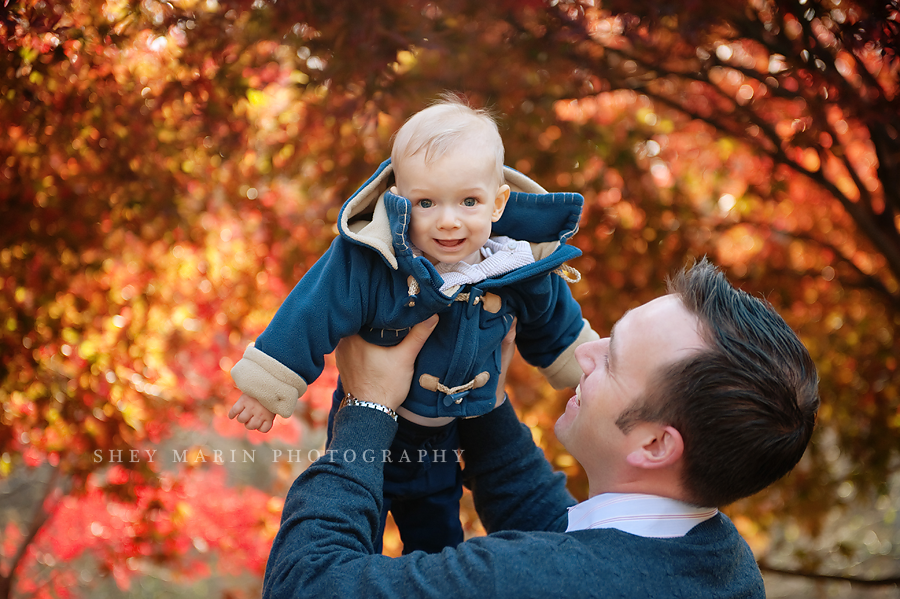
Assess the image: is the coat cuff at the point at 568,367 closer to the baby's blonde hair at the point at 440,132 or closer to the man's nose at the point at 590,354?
the man's nose at the point at 590,354

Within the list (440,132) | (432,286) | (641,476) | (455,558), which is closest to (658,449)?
(641,476)

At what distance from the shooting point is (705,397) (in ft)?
4.61

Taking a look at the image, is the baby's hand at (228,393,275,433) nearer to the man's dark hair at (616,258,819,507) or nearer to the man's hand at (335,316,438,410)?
the man's hand at (335,316,438,410)

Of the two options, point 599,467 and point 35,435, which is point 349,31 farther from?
point 35,435

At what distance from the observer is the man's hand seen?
5.51ft

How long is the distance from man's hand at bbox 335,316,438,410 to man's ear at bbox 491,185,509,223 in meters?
0.32

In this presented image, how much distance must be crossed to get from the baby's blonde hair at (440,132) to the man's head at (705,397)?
0.59 metres

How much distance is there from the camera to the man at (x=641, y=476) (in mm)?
1351

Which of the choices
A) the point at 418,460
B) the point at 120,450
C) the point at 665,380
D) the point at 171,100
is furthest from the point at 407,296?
the point at 120,450

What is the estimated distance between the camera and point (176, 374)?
13.0 feet

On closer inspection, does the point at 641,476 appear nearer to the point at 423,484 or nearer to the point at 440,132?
the point at 423,484

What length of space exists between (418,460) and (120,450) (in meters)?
1.89

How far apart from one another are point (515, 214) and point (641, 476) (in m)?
0.78

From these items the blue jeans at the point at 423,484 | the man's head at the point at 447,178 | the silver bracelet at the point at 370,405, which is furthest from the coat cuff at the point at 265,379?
the man's head at the point at 447,178
